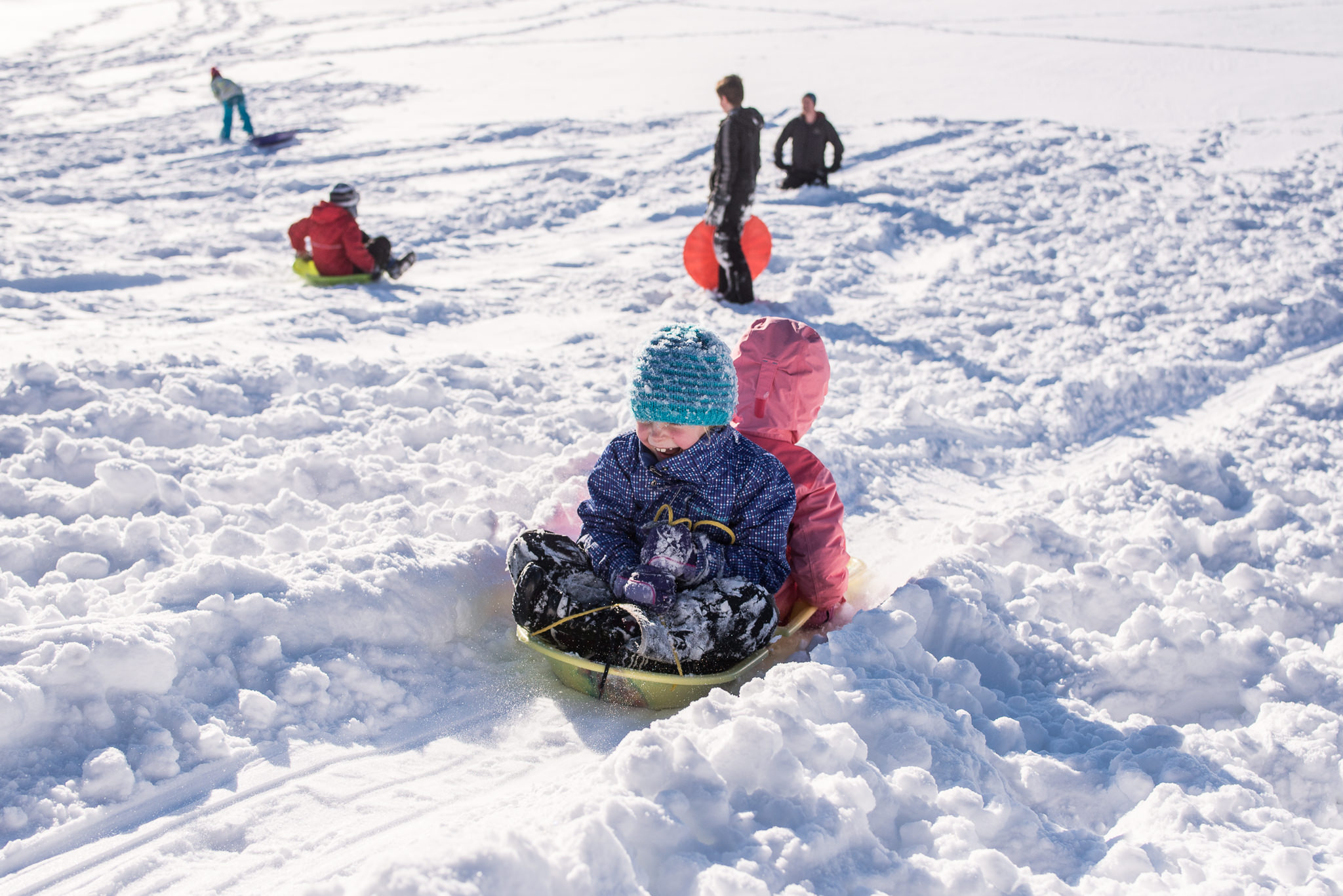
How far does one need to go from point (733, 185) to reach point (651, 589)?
180 inches

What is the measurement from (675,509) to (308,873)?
135 cm

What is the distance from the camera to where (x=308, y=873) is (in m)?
2.04

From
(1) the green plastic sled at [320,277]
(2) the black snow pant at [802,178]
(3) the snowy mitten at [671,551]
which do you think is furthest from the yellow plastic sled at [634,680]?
(2) the black snow pant at [802,178]

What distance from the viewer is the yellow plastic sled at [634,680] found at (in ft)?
8.73

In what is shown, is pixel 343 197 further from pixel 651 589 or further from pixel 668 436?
pixel 651 589

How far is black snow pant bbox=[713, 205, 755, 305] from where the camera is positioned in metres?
6.92

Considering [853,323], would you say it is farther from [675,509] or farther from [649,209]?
[675,509]

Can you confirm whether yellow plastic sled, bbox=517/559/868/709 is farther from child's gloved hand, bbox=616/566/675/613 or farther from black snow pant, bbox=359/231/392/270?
black snow pant, bbox=359/231/392/270

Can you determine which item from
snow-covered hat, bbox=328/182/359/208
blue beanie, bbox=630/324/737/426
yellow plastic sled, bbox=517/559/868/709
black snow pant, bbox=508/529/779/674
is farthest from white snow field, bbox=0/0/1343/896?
blue beanie, bbox=630/324/737/426

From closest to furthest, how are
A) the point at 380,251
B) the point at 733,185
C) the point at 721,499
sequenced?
1. the point at 721,499
2. the point at 733,185
3. the point at 380,251

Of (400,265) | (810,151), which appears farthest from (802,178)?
(400,265)

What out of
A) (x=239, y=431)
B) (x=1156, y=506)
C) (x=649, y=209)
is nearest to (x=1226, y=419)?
(x=1156, y=506)

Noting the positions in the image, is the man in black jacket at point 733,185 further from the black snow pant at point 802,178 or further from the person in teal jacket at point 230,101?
the person in teal jacket at point 230,101

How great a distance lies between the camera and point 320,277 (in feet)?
23.0
